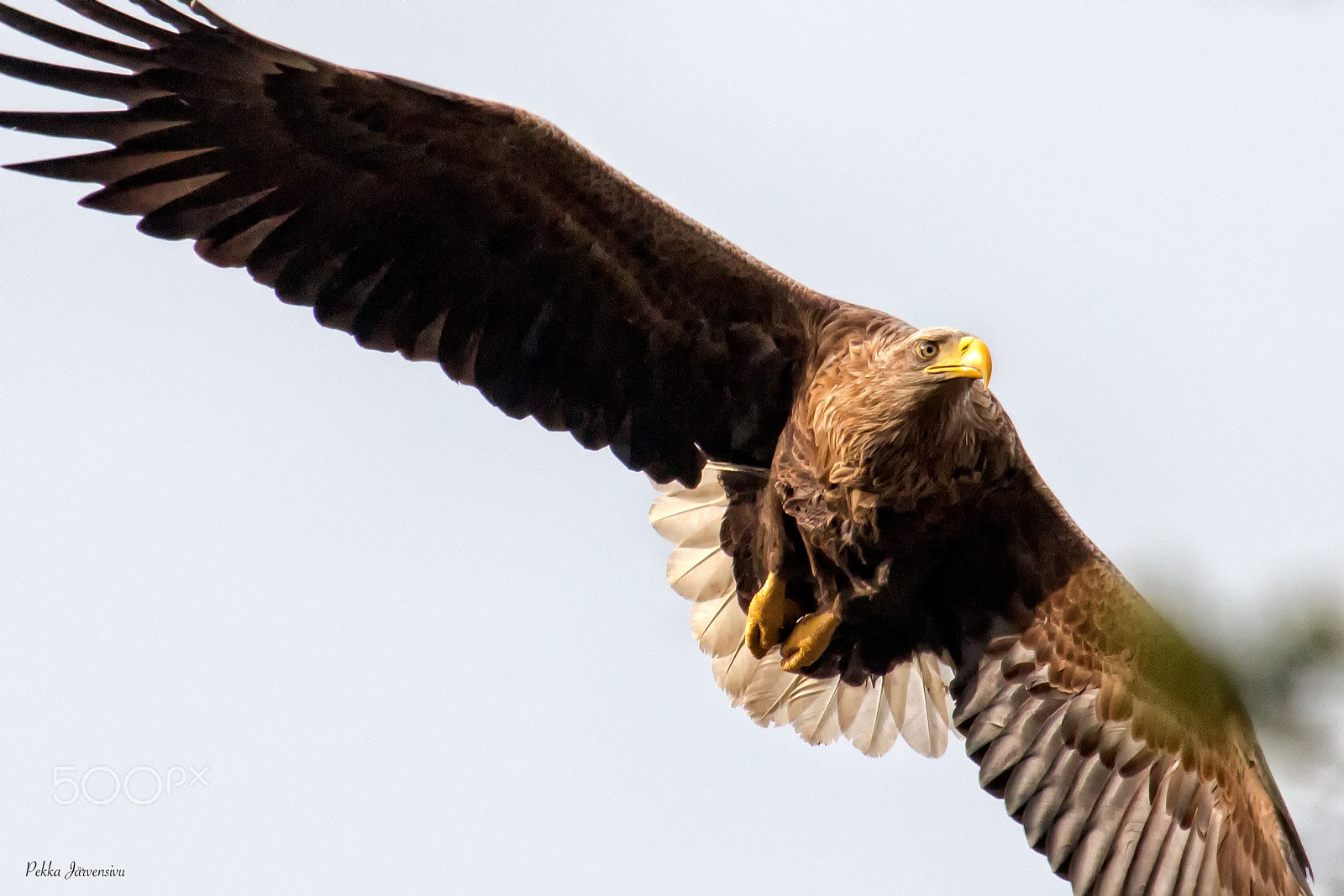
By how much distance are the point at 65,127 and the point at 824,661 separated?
120 inches

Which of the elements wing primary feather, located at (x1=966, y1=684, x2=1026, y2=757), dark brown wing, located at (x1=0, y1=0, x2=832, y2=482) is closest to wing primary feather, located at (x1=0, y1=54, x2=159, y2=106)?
dark brown wing, located at (x1=0, y1=0, x2=832, y2=482)

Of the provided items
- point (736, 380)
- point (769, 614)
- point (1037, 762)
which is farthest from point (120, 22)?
point (1037, 762)

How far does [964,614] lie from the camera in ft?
17.0

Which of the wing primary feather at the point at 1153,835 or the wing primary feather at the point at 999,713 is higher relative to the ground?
the wing primary feather at the point at 999,713

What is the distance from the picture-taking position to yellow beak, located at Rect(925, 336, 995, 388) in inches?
167

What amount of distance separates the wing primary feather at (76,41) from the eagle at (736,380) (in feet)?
0.04

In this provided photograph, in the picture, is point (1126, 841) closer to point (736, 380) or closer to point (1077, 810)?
point (1077, 810)

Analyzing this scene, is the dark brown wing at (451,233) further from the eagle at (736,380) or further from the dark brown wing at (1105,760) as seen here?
the dark brown wing at (1105,760)

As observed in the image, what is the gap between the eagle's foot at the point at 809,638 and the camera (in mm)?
5074

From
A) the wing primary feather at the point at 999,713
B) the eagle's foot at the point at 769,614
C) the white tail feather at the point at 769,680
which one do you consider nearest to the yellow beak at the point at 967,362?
the eagle's foot at the point at 769,614

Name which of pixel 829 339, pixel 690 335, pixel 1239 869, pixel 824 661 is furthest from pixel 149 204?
pixel 1239 869

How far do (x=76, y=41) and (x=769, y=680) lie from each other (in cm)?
343

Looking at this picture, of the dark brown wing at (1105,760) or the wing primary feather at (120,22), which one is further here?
the dark brown wing at (1105,760)

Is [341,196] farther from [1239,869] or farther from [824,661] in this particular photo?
[1239,869]
